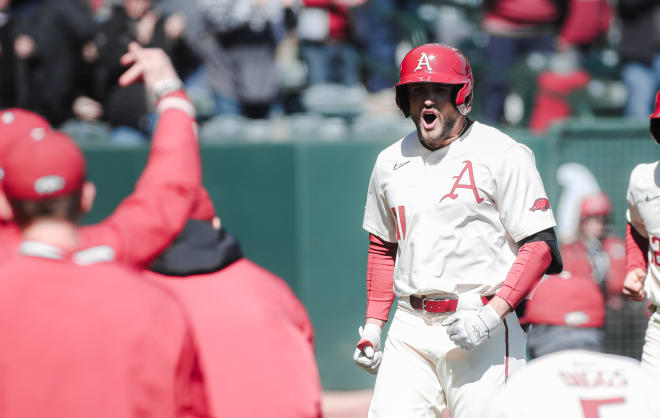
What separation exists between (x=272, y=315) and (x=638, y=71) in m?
6.51

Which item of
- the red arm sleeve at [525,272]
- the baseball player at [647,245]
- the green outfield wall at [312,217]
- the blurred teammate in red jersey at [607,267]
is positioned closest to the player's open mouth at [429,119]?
the red arm sleeve at [525,272]

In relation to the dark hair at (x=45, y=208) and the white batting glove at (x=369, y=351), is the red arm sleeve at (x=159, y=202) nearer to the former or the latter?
the dark hair at (x=45, y=208)

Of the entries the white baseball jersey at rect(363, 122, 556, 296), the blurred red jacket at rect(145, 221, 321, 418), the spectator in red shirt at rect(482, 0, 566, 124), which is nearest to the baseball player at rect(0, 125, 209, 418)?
the blurred red jacket at rect(145, 221, 321, 418)

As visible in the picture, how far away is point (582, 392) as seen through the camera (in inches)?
96.5

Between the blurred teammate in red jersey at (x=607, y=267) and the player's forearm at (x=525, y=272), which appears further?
the blurred teammate in red jersey at (x=607, y=267)

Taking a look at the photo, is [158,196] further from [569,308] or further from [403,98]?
[569,308]

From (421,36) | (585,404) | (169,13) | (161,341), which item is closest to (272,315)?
(161,341)

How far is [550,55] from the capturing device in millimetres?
8906

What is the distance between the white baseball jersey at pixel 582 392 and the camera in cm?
244

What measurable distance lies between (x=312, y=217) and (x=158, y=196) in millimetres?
5097

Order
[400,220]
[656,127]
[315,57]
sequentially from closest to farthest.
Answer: [400,220] → [656,127] → [315,57]

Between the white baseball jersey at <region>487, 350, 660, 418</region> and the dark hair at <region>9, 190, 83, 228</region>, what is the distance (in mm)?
1203

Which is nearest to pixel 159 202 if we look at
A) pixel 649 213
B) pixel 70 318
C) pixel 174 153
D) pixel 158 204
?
pixel 158 204

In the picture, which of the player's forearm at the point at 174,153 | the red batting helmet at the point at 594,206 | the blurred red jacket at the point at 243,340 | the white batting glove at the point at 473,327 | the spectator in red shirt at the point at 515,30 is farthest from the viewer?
the spectator in red shirt at the point at 515,30
